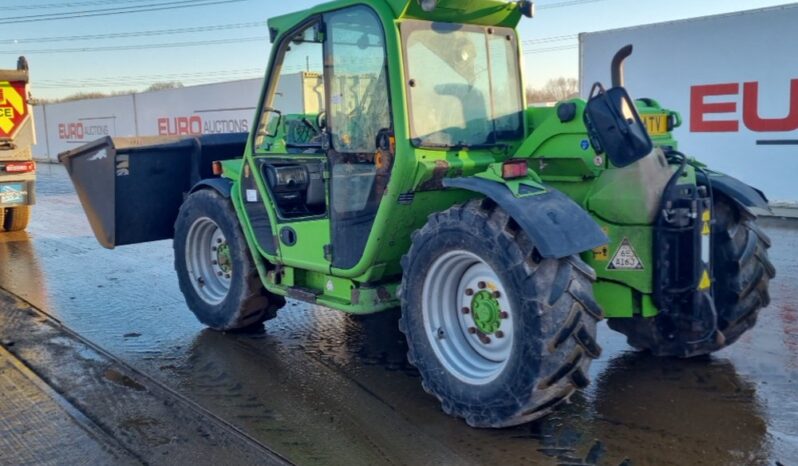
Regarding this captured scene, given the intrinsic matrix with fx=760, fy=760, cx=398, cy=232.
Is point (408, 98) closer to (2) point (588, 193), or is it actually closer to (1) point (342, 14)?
(1) point (342, 14)

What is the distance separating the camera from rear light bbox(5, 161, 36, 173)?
11.0 meters

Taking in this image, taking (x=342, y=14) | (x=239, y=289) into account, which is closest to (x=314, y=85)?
(x=342, y=14)

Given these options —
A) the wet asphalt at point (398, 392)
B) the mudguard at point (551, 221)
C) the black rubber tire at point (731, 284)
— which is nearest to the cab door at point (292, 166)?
the wet asphalt at point (398, 392)

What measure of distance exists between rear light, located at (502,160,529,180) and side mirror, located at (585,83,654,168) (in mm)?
461

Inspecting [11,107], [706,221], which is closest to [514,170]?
[706,221]

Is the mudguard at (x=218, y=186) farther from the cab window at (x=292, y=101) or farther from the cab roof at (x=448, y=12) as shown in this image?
the cab roof at (x=448, y=12)

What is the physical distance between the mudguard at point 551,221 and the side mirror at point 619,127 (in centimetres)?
42

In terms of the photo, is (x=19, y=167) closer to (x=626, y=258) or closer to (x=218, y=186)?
(x=218, y=186)

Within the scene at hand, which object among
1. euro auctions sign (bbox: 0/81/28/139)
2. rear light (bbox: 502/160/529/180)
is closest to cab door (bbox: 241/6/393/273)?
rear light (bbox: 502/160/529/180)

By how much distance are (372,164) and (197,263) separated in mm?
2342

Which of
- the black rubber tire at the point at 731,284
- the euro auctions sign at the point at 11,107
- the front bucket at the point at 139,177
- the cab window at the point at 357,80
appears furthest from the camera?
the euro auctions sign at the point at 11,107

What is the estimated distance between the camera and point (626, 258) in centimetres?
421

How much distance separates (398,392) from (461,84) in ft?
6.29

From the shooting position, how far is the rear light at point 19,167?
11.0 m
